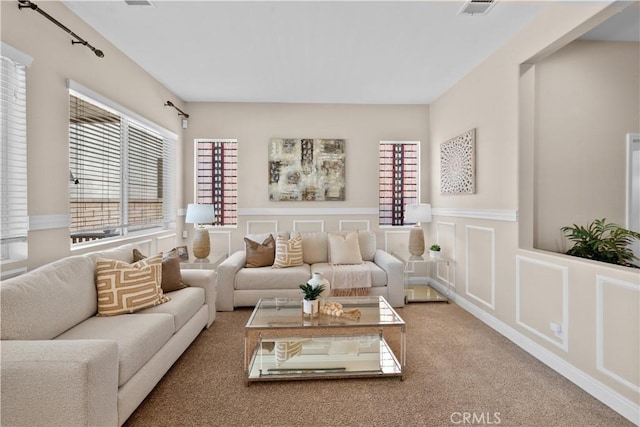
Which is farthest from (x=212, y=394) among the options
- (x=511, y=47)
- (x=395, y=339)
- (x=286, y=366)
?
(x=511, y=47)

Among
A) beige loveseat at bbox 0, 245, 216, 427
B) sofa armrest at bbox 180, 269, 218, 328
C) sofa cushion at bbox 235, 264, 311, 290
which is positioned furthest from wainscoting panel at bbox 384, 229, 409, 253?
beige loveseat at bbox 0, 245, 216, 427

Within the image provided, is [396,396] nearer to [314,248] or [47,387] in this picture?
[47,387]

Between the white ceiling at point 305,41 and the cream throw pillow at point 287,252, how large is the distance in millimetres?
1991

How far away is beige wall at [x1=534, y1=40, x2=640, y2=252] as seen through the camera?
2871mm

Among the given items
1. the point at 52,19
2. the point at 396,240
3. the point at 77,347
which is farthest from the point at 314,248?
the point at 52,19

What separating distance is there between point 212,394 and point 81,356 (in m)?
0.96

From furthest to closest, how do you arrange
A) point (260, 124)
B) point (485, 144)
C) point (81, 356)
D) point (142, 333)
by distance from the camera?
point (260, 124) → point (485, 144) → point (142, 333) → point (81, 356)

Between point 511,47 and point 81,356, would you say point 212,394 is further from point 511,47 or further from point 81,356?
point 511,47

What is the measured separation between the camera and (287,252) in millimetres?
3982

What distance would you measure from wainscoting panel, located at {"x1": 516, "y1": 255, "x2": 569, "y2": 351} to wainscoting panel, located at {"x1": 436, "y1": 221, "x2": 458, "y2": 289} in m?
1.24

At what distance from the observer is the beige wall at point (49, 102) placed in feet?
7.11

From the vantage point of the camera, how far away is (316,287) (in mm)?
2514

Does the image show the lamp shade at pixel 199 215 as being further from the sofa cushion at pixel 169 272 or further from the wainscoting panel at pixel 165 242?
the sofa cushion at pixel 169 272

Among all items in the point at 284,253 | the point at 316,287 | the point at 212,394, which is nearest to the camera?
the point at 212,394
